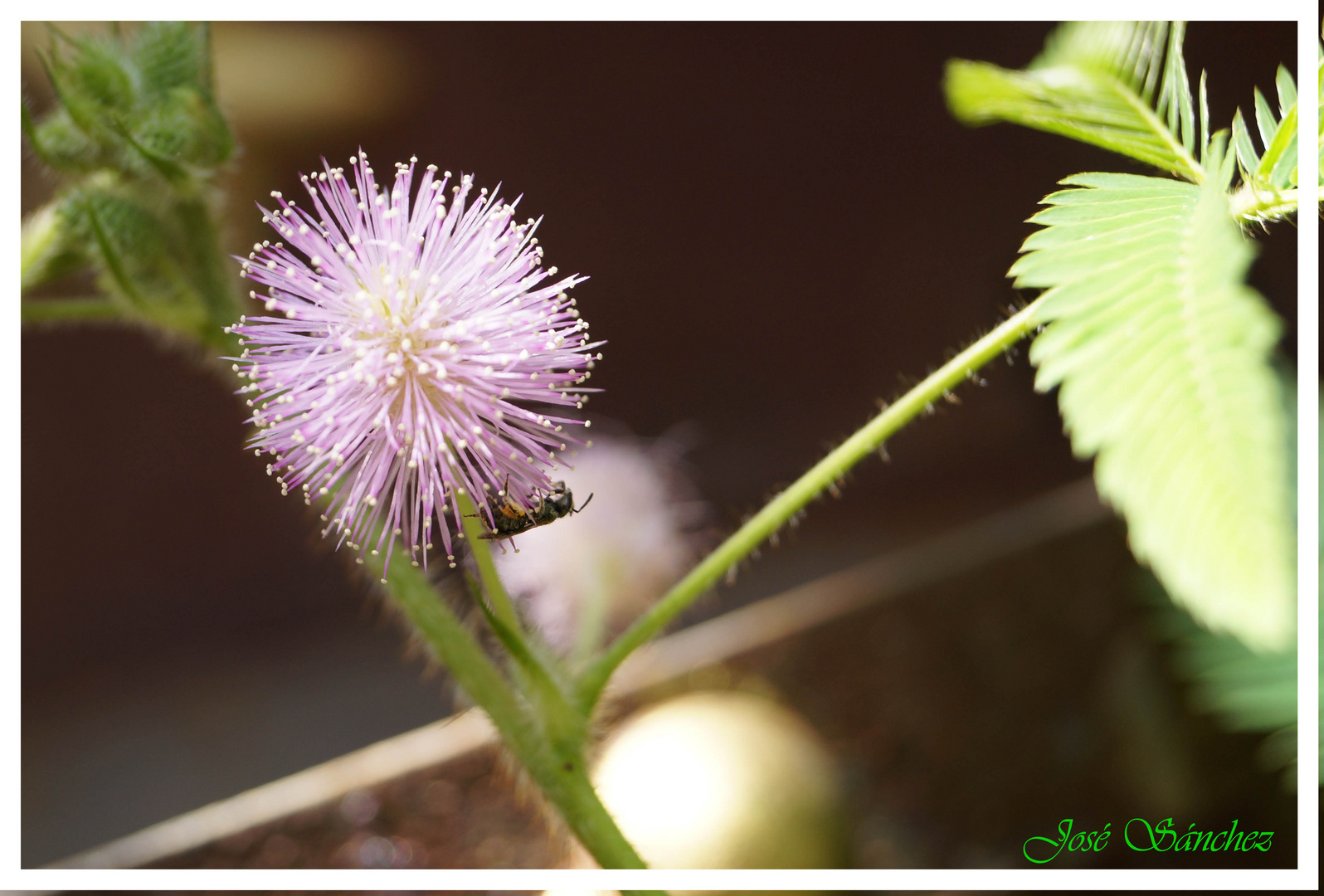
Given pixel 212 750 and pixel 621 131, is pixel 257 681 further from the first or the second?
pixel 621 131

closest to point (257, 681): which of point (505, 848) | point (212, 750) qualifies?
point (212, 750)

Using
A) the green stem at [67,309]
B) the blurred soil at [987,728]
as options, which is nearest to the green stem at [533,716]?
the green stem at [67,309]

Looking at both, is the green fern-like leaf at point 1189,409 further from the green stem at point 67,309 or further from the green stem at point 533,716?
the green stem at point 67,309

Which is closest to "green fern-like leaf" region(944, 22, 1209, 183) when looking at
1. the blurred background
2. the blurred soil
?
the blurred background

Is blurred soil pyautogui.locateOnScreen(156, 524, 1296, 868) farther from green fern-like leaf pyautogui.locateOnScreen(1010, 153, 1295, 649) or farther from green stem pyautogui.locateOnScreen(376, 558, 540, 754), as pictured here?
green fern-like leaf pyautogui.locateOnScreen(1010, 153, 1295, 649)

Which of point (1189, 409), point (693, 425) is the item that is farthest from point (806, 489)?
point (693, 425)

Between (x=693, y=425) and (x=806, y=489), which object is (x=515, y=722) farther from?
(x=693, y=425)
